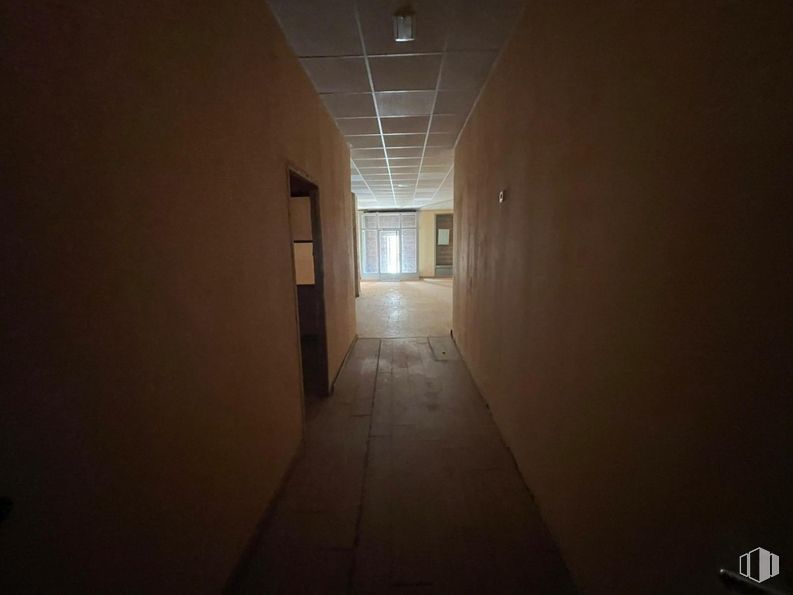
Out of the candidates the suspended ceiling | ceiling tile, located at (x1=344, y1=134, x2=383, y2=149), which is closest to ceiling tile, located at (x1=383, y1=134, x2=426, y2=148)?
the suspended ceiling

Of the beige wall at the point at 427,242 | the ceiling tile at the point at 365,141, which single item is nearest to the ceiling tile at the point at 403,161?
the ceiling tile at the point at 365,141

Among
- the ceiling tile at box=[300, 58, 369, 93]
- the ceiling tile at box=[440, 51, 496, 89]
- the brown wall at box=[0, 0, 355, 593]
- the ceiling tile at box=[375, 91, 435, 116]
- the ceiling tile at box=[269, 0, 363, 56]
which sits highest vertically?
the ceiling tile at box=[375, 91, 435, 116]

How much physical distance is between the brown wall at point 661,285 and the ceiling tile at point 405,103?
4.33 feet

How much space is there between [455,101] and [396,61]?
36.4 inches

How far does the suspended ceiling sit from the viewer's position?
1.87 meters

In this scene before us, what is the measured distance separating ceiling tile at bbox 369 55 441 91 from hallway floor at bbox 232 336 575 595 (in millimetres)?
2890

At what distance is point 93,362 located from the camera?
0.78 meters

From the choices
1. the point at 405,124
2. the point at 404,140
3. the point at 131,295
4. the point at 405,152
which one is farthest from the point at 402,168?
the point at 131,295

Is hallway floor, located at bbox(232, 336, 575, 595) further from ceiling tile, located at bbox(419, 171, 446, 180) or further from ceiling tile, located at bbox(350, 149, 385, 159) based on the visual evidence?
ceiling tile, located at bbox(419, 171, 446, 180)

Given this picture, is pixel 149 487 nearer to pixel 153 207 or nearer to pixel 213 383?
pixel 213 383

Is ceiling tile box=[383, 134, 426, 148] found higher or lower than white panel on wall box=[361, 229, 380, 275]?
higher

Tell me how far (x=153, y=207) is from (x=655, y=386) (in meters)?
1.60

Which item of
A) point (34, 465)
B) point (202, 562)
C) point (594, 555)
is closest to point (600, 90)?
point (594, 555)

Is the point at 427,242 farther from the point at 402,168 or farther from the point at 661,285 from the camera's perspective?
the point at 661,285
